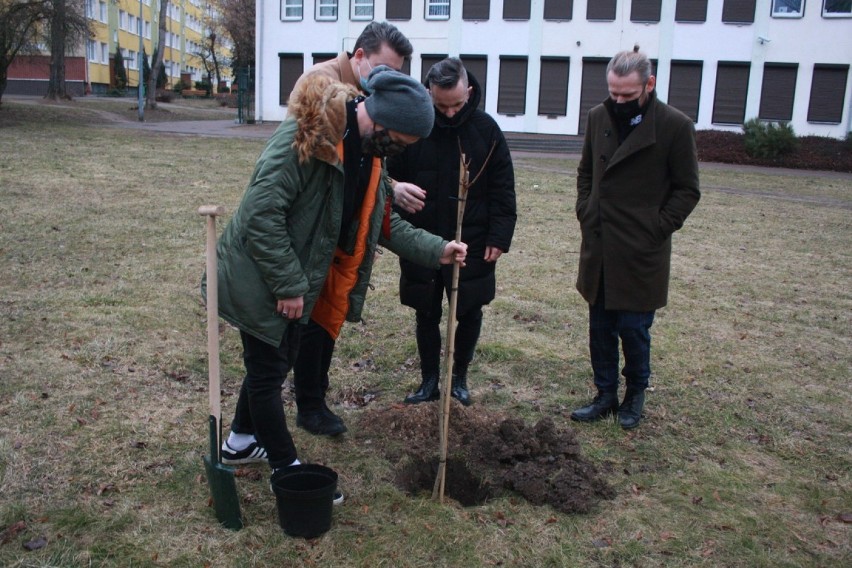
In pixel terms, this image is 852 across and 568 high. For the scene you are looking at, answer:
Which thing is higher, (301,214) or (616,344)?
(301,214)

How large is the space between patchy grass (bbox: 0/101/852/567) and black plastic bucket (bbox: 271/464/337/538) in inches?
2.2

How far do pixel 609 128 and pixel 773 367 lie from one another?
2.44 m

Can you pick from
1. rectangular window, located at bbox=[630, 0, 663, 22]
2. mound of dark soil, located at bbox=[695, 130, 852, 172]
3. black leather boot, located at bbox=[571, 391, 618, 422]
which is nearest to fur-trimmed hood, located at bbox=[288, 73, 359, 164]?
black leather boot, located at bbox=[571, 391, 618, 422]

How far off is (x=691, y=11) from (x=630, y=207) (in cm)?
2786

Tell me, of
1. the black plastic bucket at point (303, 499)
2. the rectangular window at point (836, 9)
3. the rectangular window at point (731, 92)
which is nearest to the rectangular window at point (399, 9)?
the rectangular window at point (731, 92)

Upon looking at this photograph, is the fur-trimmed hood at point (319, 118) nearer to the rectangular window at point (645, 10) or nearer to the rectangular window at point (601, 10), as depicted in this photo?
the rectangular window at point (601, 10)

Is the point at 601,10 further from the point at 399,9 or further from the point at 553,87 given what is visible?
the point at 399,9

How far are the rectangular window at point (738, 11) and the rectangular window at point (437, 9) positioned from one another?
10.3 metres

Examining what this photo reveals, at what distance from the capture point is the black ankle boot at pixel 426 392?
463 centimetres

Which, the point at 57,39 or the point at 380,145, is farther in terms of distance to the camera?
the point at 57,39

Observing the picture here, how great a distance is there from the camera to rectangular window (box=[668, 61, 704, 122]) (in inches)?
1145

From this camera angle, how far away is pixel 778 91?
2861 centimetres

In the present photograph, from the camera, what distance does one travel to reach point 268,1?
Result: 31656 millimetres

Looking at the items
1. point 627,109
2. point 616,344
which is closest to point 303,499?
point 616,344
